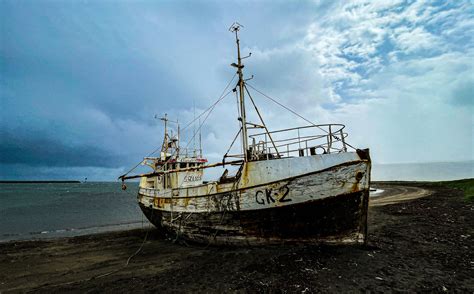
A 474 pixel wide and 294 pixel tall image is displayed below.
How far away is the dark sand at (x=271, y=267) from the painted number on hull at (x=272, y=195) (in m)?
1.70

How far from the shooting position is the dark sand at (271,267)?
227 inches

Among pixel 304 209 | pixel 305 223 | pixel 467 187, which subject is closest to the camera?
pixel 304 209

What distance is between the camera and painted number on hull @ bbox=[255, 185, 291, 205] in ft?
24.9

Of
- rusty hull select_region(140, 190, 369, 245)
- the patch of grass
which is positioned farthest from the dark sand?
the patch of grass

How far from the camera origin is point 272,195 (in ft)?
25.5

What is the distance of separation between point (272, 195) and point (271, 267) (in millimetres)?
2174

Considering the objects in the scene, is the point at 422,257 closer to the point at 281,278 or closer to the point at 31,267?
the point at 281,278

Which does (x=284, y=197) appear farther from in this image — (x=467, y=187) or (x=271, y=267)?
(x=467, y=187)

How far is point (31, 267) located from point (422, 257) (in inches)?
569

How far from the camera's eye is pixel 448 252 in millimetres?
7574

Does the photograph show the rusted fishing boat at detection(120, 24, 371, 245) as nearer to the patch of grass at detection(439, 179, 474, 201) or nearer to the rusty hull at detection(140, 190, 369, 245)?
the rusty hull at detection(140, 190, 369, 245)

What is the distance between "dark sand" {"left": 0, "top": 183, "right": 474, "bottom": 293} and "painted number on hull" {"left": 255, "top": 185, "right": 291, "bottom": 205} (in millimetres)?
1698

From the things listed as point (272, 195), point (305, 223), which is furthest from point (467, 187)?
point (272, 195)

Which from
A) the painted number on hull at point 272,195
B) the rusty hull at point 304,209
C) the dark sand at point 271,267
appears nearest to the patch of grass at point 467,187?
the dark sand at point 271,267
